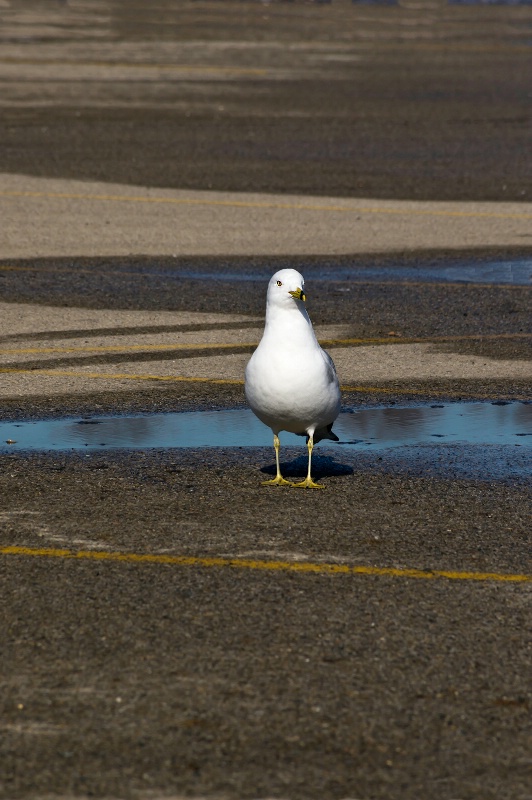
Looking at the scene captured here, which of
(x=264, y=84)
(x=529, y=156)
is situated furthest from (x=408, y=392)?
(x=264, y=84)

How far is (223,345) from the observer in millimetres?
12195

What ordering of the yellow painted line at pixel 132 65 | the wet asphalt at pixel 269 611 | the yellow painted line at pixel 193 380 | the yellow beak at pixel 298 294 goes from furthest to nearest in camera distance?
the yellow painted line at pixel 132 65, the yellow painted line at pixel 193 380, the yellow beak at pixel 298 294, the wet asphalt at pixel 269 611

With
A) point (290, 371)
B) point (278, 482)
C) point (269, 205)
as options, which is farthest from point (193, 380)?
point (269, 205)

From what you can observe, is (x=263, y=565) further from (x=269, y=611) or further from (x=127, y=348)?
(x=127, y=348)

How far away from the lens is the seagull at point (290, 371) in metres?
7.93

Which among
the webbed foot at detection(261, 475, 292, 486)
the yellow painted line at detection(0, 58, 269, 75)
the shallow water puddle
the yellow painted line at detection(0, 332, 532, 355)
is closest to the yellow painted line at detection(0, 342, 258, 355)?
the yellow painted line at detection(0, 332, 532, 355)

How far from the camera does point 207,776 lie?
5055 mm

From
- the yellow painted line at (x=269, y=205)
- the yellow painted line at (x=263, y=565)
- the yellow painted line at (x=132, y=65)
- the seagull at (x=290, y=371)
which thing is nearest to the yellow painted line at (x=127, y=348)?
the seagull at (x=290, y=371)

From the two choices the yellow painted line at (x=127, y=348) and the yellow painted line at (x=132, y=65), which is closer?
the yellow painted line at (x=127, y=348)

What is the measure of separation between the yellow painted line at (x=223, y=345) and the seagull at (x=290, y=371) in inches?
154

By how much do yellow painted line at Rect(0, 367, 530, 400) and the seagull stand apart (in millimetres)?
2468

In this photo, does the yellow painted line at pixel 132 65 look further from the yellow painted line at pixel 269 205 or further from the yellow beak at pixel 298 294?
the yellow beak at pixel 298 294

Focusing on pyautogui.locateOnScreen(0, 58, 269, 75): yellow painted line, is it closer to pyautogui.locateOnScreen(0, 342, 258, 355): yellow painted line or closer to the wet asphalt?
the wet asphalt

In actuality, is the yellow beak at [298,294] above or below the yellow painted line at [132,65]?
below
